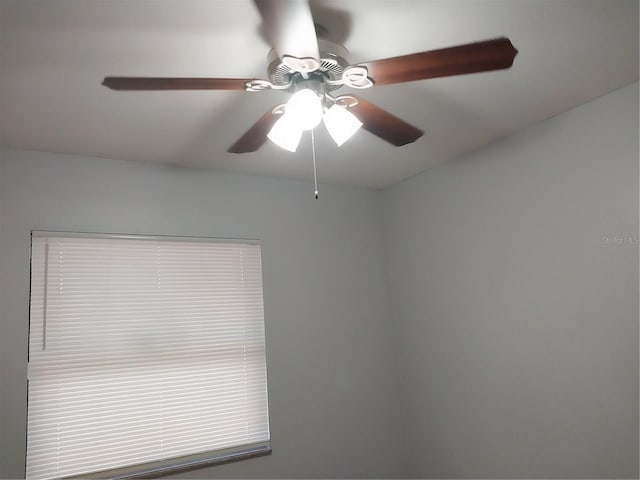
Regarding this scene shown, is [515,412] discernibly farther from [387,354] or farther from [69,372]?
[69,372]

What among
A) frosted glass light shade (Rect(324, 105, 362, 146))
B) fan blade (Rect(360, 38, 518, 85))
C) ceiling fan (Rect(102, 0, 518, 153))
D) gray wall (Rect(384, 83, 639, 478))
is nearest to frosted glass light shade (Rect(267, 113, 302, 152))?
ceiling fan (Rect(102, 0, 518, 153))

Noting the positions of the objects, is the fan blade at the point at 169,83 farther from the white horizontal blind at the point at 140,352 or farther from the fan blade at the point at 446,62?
the white horizontal blind at the point at 140,352

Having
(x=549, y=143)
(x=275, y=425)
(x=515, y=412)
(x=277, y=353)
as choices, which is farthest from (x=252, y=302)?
(x=549, y=143)

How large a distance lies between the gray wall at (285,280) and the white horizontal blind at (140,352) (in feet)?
0.28

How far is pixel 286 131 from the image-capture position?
5.88 feet

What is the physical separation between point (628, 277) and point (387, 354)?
5.60 ft

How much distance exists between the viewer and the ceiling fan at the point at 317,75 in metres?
1.36

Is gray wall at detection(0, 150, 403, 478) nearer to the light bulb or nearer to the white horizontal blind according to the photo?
the white horizontal blind

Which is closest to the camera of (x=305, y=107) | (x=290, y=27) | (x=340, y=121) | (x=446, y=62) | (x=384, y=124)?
(x=290, y=27)

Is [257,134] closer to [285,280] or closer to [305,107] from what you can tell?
[305,107]

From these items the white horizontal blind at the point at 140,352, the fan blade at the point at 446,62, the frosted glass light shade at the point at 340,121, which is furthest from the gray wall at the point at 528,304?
the frosted glass light shade at the point at 340,121

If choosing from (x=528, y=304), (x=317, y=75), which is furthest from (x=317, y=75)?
(x=528, y=304)

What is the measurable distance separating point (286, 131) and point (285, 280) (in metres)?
1.59

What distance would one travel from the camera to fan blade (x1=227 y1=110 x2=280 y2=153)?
187 cm
